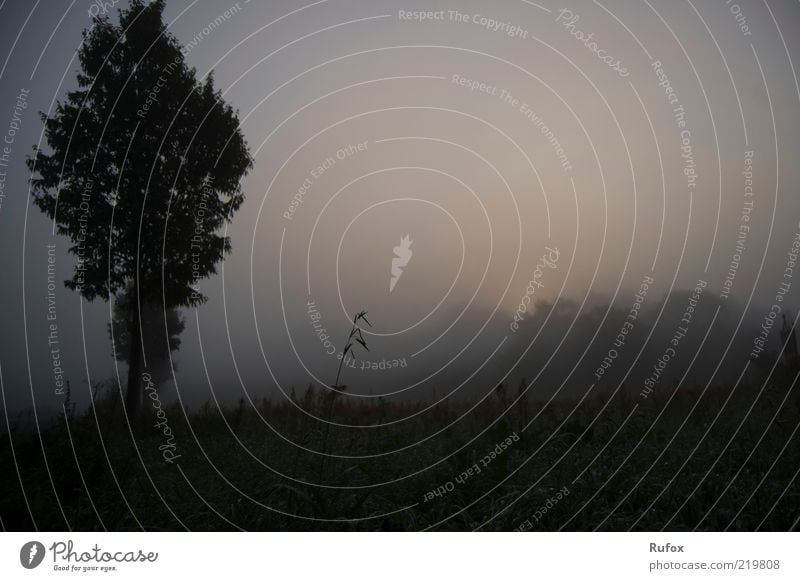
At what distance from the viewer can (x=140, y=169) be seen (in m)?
9.32

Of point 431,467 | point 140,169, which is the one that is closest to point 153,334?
point 140,169

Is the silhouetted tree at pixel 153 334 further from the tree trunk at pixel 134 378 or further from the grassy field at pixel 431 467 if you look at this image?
the grassy field at pixel 431 467

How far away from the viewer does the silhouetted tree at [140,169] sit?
26.9ft

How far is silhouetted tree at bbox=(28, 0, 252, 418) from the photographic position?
8203 mm

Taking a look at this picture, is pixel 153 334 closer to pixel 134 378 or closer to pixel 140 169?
pixel 134 378

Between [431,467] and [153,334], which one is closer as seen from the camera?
[431,467]

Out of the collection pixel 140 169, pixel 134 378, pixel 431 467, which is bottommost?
pixel 431 467

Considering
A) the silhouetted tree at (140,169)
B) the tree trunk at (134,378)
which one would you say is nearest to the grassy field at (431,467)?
the tree trunk at (134,378)

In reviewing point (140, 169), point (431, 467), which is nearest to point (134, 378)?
point (140, 169)

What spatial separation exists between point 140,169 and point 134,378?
2992mm

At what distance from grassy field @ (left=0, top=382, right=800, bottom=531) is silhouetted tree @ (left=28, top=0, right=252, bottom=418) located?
1590mm

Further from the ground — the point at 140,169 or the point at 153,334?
the point at 140,169
